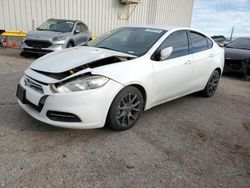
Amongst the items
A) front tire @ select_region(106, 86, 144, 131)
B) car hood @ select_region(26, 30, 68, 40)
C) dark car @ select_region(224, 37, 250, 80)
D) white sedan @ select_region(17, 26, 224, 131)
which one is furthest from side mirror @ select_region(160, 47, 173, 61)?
car hood @ select_region(26, 30, 68, 40)

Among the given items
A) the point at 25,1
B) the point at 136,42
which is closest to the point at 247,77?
the point at 136,42

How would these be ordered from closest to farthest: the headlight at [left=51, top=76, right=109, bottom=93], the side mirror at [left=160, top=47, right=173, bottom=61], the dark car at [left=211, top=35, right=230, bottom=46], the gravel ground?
the gravel ground < the headlight at [left=51, top=76, right=109, bottom=93] < the side mirror at [left=160, top=47, right=173, bottom=61] < the dark car at [left=211, top=35, right=230, bottom=46]

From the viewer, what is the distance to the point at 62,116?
2768mm

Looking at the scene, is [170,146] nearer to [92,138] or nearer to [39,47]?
[92,138]

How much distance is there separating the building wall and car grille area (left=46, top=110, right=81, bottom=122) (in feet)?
35.1

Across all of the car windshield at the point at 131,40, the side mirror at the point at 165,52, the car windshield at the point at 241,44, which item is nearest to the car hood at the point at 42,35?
the car windshield at the point at 131,40

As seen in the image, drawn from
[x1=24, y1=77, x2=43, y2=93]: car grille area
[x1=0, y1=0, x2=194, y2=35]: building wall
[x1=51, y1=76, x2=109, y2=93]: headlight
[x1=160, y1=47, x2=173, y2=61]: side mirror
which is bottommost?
[x1=24, y1=77, x2=43, y2=93]: car grille area

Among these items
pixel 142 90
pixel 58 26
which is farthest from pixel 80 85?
pixel 58 26

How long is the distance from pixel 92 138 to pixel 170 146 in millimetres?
1018

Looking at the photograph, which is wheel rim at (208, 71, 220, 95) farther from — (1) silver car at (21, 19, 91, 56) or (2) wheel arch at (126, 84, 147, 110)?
(1) silver car at (21, 19, 91, 56)

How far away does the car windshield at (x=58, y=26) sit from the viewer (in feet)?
30.4

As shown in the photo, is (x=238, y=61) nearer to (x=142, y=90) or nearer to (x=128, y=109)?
(x=142, y=90)

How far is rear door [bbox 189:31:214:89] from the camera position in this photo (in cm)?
429

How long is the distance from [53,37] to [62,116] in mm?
6132
